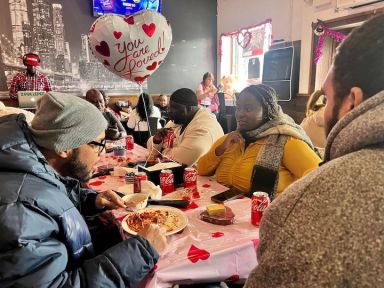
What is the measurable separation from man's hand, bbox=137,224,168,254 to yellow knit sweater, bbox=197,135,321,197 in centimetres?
81

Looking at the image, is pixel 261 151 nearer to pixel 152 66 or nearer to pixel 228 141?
pixel 228 141

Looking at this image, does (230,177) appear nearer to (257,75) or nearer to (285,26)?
(285,26)

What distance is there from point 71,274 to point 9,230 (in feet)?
0.76

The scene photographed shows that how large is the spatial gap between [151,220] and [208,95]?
508cm

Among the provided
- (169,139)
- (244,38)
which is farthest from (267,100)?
(244,38)

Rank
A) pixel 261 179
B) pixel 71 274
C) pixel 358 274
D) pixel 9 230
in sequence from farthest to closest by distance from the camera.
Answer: pixel 261 179 → pixel 71 274 → pixel 9 230 → pixel 358 274

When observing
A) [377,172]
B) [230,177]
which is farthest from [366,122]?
[230,177]

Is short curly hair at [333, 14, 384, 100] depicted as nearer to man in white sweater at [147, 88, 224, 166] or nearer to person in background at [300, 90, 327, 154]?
man in white sweater at [147, 88, 224, 166]

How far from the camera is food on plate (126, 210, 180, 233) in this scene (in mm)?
1193

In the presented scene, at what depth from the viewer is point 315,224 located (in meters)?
0.45

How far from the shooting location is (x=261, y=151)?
1752mm

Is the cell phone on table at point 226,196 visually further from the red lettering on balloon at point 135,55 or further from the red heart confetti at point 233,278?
the red lettering on balloon at point 135,55

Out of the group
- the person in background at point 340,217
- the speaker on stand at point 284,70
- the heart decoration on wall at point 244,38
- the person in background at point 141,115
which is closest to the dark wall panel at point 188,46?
the heart decoration on wall at point 244,38

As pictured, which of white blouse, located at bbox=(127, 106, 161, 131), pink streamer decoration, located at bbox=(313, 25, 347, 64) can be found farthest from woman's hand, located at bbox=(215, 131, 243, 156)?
pink streamer decoration, located at bbox=(313, 25, 347, 64)
